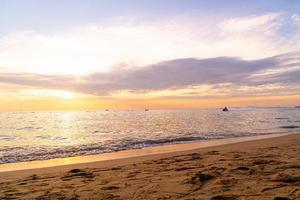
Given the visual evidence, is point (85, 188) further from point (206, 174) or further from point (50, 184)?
point (206, 174)

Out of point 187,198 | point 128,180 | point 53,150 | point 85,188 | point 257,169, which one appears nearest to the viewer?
point 187,198

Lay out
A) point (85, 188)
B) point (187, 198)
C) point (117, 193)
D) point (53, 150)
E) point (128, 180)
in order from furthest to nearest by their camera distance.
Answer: point (53, 150) < point (128, 180) < point (85, 188) < point (117, 193) < point (187, 198)

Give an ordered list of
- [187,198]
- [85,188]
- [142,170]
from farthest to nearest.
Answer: [142,170] < [85,188] < [187,198]

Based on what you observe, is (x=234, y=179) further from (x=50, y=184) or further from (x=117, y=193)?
(x=50, y=184)

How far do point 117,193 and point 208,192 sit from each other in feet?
6.54

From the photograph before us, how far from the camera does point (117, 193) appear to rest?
21.6 feet

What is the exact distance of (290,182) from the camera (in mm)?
6809

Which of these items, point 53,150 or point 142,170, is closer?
point 142,170

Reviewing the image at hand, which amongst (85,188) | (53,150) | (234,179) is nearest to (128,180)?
(85,188)

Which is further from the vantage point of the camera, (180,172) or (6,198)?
(180,172)

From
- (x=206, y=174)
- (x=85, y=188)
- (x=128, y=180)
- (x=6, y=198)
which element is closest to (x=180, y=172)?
(x=206, y=174)

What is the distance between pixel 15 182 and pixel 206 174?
5.48 m

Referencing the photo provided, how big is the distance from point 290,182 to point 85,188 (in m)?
4.83

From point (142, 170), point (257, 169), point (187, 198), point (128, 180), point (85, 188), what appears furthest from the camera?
point (142, 170)
